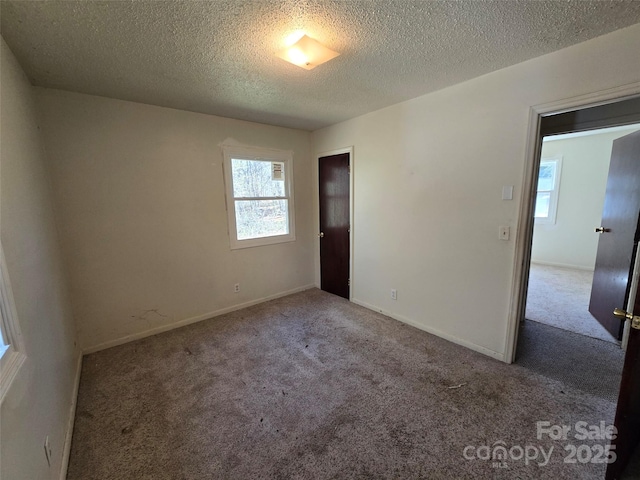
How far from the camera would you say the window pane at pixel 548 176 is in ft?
17.1

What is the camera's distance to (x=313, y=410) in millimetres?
1847

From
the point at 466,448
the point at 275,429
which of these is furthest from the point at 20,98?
the point at 466,448

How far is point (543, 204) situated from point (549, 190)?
29 centimetres

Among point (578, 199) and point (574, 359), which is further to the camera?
point (578, 199)

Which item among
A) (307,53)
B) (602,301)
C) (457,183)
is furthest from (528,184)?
(602,301)

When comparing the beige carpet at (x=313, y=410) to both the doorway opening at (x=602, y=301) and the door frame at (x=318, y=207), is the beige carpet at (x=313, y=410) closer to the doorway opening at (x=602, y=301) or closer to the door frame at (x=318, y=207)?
the doorway opening at (x=602, y=301)

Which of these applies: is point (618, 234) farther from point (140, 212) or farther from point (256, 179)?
point (140, 212)

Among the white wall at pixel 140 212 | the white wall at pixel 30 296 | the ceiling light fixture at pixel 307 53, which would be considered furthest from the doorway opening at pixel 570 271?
Result: the white wall at pixel 140 212

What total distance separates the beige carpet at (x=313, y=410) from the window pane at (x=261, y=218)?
4.66 feet

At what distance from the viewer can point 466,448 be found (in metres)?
1.54

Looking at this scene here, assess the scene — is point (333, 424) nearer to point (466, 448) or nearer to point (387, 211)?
point (466, 448)

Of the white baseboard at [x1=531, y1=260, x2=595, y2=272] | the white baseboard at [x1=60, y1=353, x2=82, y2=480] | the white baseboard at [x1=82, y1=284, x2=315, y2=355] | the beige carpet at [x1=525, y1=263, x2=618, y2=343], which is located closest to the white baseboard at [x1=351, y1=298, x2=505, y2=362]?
the beige carpet at [x1=525, y1=263, x2=618, y2=343]

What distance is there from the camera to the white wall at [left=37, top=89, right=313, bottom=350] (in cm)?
242

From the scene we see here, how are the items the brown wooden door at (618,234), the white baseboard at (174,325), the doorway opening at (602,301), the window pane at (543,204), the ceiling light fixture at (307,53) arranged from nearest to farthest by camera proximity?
the doorway opening at (602,301) → the ceiling light fixture at (307,53) → the brown wooden door at (618,234) → the white baseboard at (174,325) → the window pane at (543,204)
